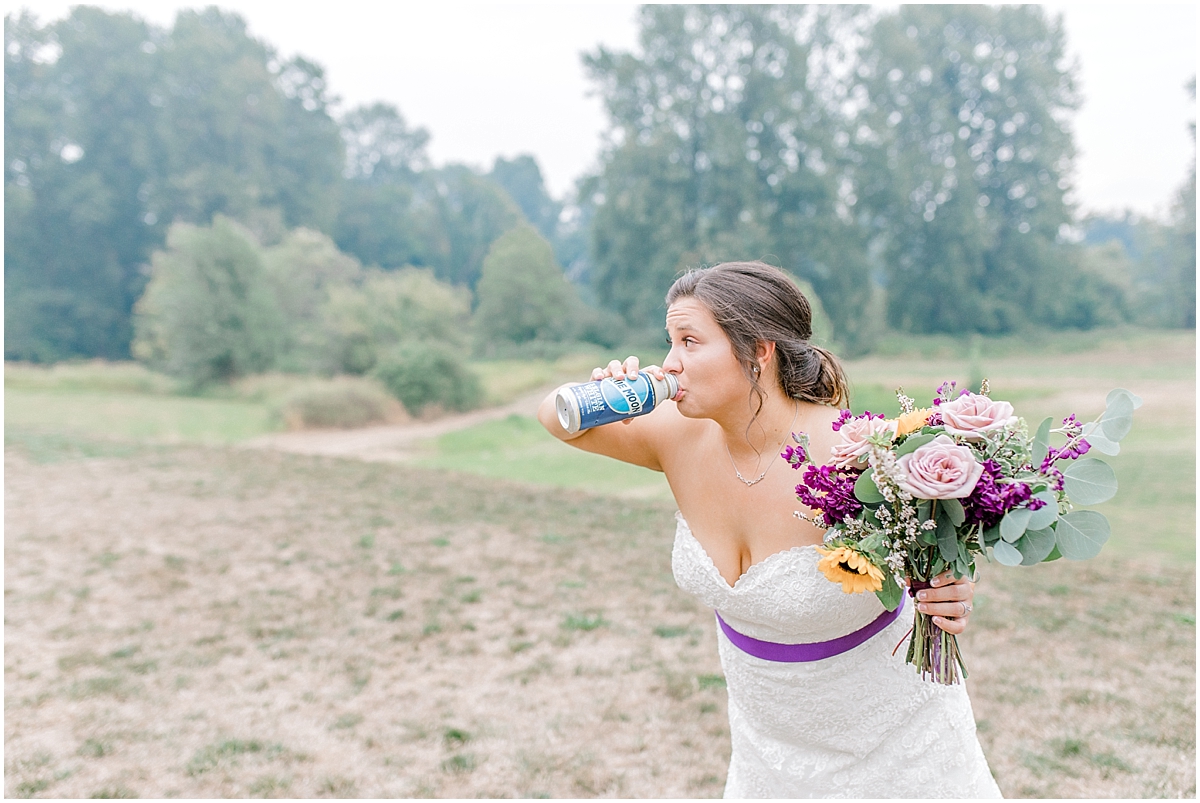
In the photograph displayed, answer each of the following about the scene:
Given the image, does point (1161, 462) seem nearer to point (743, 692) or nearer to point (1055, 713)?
point (1055, 713)

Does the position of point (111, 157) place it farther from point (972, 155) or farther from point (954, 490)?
point (954, 490)

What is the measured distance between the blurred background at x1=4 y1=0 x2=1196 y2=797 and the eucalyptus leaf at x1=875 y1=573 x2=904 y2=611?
0.73m

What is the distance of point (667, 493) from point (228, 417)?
350 inches

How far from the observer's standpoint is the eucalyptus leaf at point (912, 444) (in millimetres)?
1294

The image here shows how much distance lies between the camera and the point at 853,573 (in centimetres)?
130

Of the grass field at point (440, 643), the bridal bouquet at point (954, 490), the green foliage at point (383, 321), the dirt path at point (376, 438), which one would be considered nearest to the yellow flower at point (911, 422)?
the bridal bouquet at point (954, 490)

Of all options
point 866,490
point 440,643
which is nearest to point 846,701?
point 866,490

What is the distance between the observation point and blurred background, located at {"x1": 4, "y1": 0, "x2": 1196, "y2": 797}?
3543 mm

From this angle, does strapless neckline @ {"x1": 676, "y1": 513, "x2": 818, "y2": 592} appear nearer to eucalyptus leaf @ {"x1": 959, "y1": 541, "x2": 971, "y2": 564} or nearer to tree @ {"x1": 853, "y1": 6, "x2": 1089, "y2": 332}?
eucalyptus leaf @ {"x1": 959, "y1": 541, "x2": 971, "y2": 564}

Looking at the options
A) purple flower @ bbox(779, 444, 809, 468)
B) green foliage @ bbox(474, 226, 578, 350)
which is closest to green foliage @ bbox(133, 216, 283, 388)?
green foliage @ bbox(474, 226, 578, 350)

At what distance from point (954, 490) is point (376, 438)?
12.2 m

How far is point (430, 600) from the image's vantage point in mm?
5355

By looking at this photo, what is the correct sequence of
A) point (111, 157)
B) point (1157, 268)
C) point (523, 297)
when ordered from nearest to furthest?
1. point (1157, 268)
2. point (523, 297)
3. point (111, 157)

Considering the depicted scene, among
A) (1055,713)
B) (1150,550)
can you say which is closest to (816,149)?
(1150,550)
